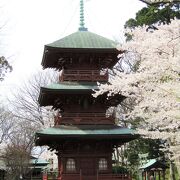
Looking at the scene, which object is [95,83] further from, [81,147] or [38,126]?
[38,126]

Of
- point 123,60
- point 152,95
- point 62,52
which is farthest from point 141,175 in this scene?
point 152,95

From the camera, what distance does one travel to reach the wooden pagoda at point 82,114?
71.1 ft

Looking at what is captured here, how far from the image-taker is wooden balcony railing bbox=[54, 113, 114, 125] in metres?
22.5

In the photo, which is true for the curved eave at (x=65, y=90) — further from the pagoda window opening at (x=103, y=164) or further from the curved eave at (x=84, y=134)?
the pagoda window opening at (x=103, y=164)

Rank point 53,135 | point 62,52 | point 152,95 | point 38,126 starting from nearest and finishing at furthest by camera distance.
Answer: point 152,95 < point 53,135 < point 62,52 < point 38,126

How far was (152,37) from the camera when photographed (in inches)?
572

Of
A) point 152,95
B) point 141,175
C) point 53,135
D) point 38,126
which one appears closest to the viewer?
point 152,95

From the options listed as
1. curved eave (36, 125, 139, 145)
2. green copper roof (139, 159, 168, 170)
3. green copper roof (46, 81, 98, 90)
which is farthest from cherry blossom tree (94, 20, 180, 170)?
green copper roof (139, 159, 168, 170)

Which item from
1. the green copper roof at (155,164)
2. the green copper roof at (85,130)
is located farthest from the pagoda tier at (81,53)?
the green copper roof at (155,164)

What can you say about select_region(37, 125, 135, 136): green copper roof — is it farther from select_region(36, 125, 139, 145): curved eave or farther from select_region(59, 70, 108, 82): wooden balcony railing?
select_region(59, 70, 108, 82): wooden balcony railing

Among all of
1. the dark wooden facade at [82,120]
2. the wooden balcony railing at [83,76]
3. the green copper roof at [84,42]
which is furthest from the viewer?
the wooden balcony railing at [83,76]

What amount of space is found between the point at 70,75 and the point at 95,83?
5.20 ft

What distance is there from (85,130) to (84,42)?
549 cm

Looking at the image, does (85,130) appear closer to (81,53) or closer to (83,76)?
(83,76)
